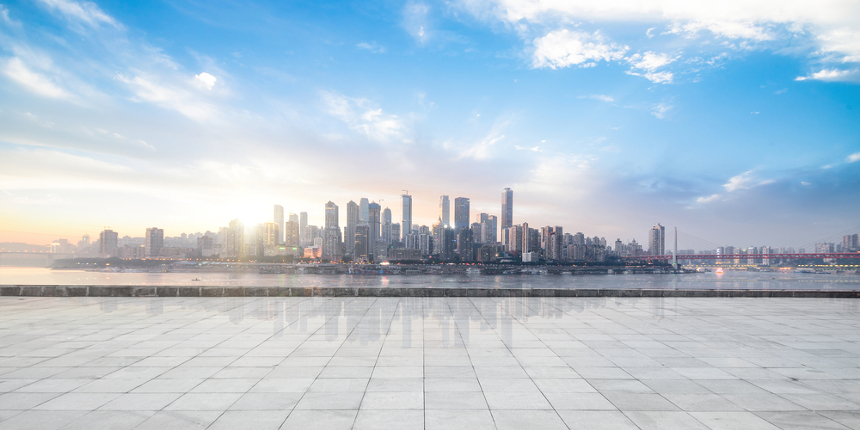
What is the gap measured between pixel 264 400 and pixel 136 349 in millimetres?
5358

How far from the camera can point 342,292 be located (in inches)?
782

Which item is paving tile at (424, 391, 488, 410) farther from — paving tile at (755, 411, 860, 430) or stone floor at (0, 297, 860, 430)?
A: paving tile at (755, 411, 860, 430)

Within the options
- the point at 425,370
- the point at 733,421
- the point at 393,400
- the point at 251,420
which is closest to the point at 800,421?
the point at 733,421

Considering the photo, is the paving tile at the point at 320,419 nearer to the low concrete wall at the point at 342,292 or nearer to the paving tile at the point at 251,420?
the paving tile at the point at 251,420

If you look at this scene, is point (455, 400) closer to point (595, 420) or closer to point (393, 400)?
point (393, 400)

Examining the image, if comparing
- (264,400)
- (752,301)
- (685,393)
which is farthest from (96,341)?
(752,301)

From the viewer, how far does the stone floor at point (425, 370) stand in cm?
603

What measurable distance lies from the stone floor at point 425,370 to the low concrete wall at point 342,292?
4.59 m

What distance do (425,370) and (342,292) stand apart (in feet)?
40.9

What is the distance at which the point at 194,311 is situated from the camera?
15273 millimetres

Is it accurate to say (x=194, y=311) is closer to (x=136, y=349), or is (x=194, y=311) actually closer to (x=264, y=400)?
(x=136, y=349)

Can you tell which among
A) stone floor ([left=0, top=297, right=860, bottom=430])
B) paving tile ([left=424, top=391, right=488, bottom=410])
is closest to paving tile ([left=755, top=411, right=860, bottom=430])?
stone floor ([left=0, top=297, right=860, bottom=430])

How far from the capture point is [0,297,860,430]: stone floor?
6.03 metres

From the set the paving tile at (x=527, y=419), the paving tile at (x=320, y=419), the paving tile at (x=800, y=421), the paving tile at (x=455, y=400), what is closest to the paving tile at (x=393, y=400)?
the paving tile at (x=455, y=400)
